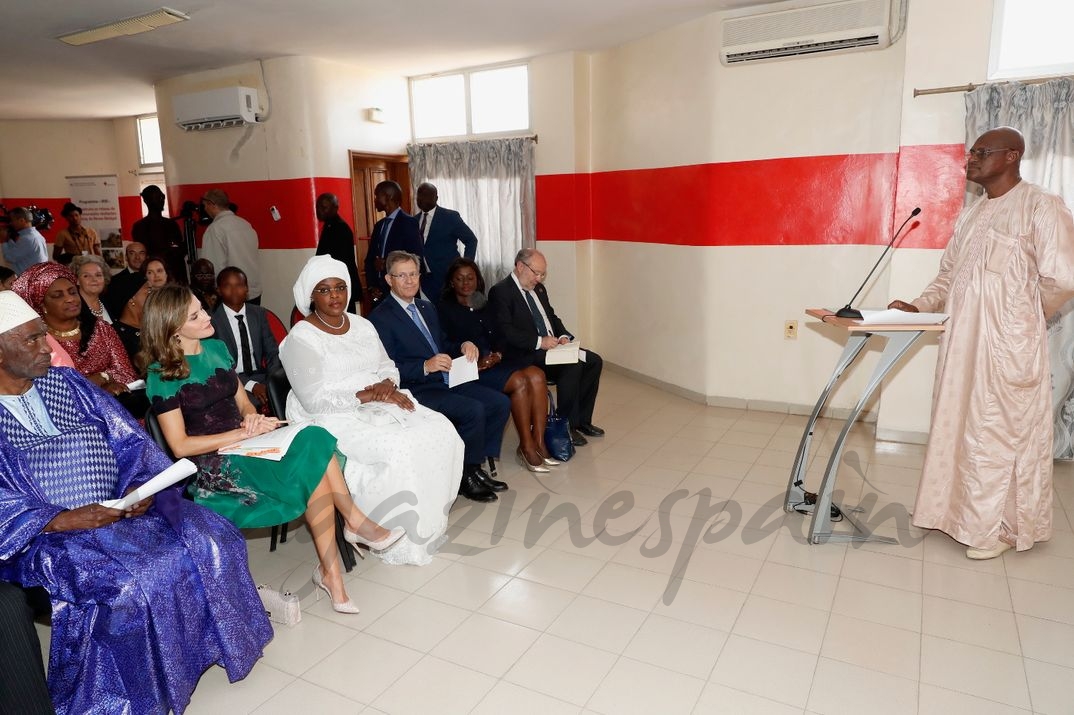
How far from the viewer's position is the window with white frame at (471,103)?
6578mm

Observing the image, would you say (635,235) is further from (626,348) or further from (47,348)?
(47,348)

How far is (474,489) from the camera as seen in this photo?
369 centimetres

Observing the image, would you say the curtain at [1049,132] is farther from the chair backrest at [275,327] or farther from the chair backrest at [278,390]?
the chair backrest at [275,327]

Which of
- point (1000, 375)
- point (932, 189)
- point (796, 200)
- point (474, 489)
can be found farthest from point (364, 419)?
point (932, 189)

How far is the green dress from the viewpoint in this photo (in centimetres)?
257

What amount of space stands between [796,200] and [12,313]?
14.8 feet

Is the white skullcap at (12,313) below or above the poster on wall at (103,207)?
below

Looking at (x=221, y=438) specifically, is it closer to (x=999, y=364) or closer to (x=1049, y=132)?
(x=999, y=364)

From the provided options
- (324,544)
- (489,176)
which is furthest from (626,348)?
(324,544)

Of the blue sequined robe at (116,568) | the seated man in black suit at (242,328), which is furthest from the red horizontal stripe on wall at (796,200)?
the blue sequined robe at (116,568)

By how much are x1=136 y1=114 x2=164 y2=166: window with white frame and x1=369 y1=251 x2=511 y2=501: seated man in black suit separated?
8027mm

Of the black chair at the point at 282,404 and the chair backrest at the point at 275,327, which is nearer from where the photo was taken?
the black chair at the point at 282,404

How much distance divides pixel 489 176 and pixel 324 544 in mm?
4680

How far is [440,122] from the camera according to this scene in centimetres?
705
